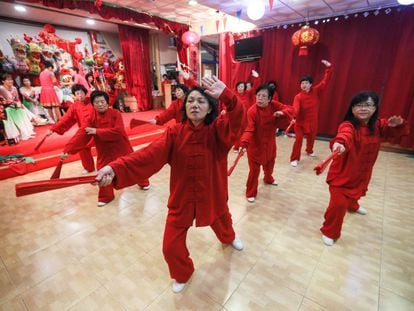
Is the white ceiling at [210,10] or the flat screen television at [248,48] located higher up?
the white ceiling at [210,10]

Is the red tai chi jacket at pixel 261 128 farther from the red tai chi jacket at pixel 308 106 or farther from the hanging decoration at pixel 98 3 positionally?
the hanging decoration at pixel 98 3

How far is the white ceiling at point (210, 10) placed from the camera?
3649 mm

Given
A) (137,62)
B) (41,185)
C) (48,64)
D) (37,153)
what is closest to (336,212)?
(41,185)

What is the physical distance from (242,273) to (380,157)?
3.71 m

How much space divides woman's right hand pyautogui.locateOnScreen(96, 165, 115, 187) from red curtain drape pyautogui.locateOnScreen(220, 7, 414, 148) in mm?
4742

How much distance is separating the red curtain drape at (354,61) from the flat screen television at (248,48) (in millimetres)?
175

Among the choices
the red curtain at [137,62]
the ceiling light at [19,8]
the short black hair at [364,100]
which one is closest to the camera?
the short black hair at [364,100]

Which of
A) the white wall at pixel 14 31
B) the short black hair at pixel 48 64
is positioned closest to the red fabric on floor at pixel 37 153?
the short black hair at pixel 48 64

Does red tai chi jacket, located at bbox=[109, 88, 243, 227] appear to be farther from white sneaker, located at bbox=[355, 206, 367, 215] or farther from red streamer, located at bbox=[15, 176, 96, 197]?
white sneaker, located at bbox=[355, 206, 367, 215]

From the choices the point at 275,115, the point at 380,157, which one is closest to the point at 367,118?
the point at 275,115

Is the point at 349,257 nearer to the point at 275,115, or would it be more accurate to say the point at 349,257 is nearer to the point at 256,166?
the point at 256,166

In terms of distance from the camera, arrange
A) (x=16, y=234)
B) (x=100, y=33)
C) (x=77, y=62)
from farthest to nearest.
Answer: (x=100, y=33) < (x=77, y=62) < (x=16, y=234)

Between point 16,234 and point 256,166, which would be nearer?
point 16,234

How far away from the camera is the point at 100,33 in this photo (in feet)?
21.7
